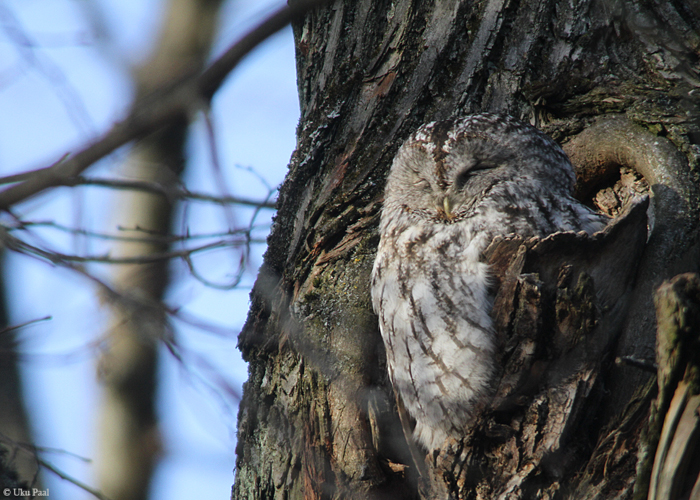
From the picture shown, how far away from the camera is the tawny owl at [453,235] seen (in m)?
1.83

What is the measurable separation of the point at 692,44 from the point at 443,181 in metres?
0.98

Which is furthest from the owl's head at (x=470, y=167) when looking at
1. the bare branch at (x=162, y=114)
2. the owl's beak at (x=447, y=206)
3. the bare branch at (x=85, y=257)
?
the bare branch at (x=162, y=114)

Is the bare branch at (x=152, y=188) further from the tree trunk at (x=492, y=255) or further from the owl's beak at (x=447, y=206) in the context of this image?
the owl's beak at (x=447, y=206)

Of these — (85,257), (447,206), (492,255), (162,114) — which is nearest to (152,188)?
(85,257)

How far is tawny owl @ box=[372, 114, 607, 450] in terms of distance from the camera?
1826 millimetres

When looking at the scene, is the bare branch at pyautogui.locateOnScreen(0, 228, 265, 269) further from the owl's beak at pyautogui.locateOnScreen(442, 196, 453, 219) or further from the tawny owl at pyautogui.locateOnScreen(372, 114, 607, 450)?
the owl's beak at pyautogui.locateOnScreen(442, 196, 453, 219)

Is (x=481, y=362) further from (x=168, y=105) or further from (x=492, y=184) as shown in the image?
(x=168, y=105)

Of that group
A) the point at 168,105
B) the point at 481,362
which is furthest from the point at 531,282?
the point at 168,105

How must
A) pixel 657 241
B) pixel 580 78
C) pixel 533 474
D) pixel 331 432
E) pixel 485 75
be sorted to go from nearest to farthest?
1. pixel 533 474
2. pixel 657 241
3. pixel 331 432
4. pixel 580 78
5. pixel 485 75

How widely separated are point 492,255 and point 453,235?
281mm

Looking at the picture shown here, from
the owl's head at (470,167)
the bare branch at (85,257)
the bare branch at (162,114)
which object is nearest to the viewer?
the bare branch at (162,114)

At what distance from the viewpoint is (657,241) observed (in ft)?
5.61

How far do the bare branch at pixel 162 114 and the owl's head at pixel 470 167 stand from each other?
0.85m

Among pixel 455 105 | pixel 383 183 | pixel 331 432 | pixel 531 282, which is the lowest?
pixel 331 432
